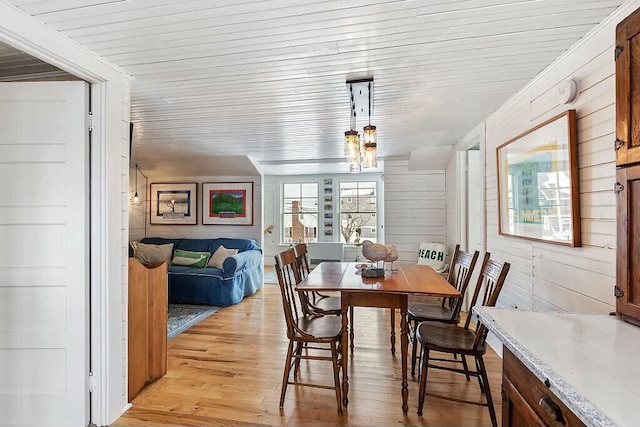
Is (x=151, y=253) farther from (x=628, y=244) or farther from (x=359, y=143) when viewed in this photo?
(x=628, y=244)

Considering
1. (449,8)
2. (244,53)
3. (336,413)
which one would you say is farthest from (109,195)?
(449,8)

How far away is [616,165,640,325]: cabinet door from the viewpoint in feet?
3.74

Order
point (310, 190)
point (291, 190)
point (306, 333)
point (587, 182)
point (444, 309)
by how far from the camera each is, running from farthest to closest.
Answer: point (291, 190), point (310, 190), point (444, 309), point (306, 333), point (587, 182)

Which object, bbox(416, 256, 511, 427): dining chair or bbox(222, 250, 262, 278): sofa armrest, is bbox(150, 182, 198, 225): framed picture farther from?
bbox(416, 256, 511, 427): dining chair

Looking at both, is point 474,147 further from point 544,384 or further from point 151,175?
point 151,175

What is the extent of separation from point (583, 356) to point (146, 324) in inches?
99.9

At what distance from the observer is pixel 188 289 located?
4.46 metres

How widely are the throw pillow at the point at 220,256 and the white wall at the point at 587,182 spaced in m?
4.02

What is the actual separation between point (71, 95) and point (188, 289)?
3.21 m

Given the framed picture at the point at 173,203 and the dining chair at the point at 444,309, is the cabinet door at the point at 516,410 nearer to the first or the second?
the dining chair at the point at 444,309

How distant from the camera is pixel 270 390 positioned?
7.40ft

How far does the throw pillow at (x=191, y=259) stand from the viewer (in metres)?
4.97

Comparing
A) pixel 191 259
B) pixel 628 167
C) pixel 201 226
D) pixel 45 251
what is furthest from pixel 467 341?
pixel 201 226

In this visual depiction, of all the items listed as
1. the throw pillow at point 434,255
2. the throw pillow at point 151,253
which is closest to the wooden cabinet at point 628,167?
the throw pillow at point 434,255
